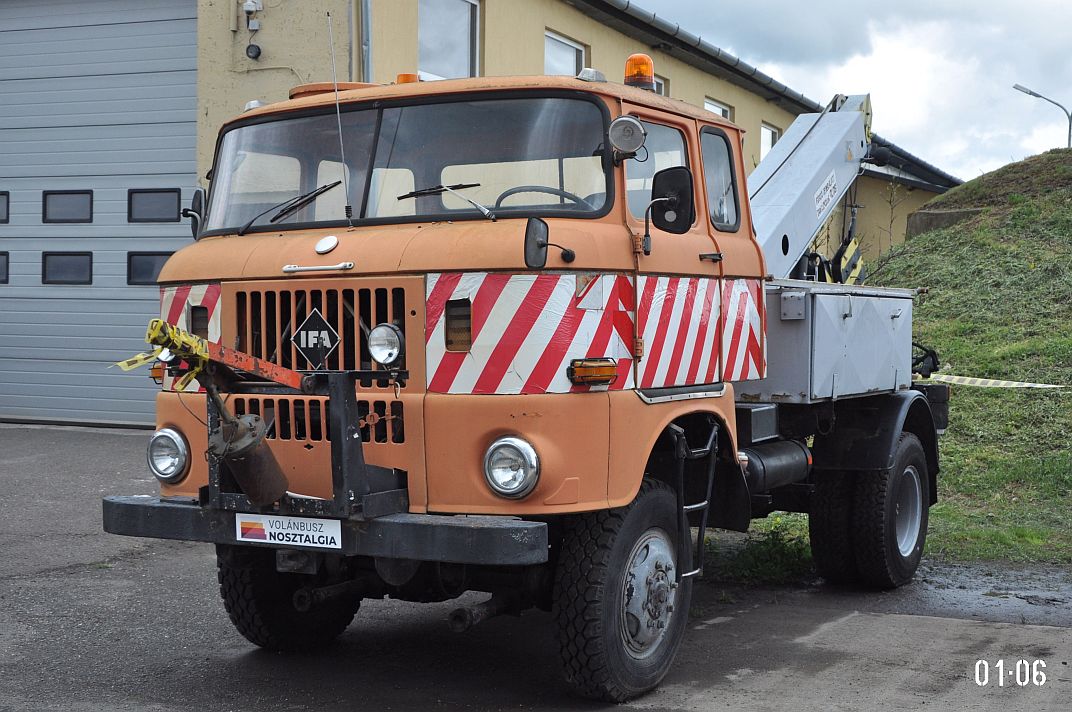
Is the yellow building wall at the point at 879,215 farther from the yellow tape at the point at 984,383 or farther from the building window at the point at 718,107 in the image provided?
the yellow tape at the point at 984,383

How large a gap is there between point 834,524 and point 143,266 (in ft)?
31.4

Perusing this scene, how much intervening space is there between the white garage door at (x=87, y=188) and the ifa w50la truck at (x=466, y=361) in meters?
8.42

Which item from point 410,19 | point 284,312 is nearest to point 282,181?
point 284,312

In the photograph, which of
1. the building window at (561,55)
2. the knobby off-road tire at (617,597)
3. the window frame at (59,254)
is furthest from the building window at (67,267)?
the knobby off-road tire at (617,597)

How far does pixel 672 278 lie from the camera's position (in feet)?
19.3

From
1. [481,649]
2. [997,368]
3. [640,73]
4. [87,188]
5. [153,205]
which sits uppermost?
[87,188]

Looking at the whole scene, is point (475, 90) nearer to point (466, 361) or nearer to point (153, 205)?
point (466, 361)

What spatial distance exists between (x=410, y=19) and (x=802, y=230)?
5.90 m

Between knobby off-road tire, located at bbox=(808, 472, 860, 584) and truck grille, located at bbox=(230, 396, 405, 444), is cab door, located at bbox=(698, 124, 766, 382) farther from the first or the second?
truck grille, located at bbox=(230, 396, 405, 444)

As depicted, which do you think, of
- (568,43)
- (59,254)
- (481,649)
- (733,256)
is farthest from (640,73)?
(59,254)

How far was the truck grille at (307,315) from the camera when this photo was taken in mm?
5371

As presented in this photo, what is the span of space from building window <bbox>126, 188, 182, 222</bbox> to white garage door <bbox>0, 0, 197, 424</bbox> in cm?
2

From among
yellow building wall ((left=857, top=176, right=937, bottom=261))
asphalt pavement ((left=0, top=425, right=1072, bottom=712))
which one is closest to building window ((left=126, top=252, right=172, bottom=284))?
asphalt pavement ((left=0, top=425, right=1072, bottom=712))
